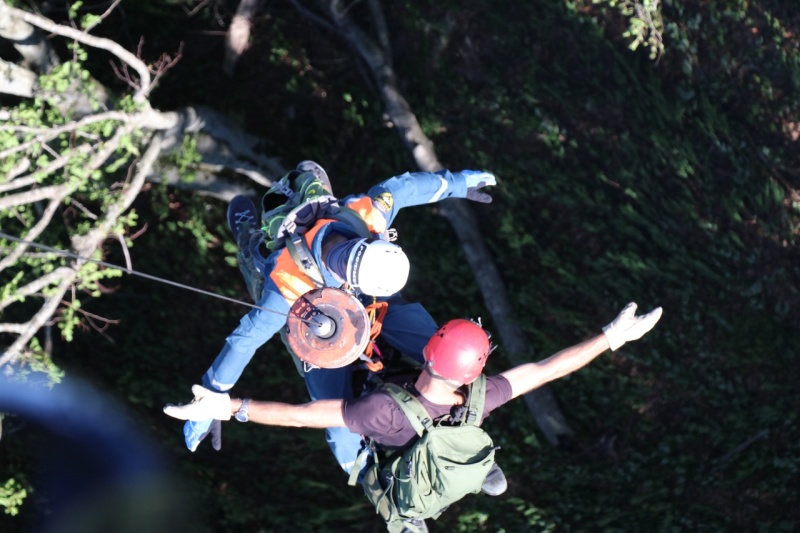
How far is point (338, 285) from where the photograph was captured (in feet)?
15.7

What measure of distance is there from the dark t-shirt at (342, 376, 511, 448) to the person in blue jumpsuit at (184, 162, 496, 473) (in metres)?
0.46

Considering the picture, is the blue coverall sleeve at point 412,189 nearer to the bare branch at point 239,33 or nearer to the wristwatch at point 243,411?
the wristwatch at point 243,411

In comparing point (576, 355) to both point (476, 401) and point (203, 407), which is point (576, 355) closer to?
point (476, 401)

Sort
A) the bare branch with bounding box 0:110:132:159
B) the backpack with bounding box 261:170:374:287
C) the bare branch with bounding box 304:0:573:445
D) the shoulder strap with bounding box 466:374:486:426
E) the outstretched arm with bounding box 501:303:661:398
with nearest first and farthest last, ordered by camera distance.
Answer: the shoulder strap with bounding box 466:374:486:426, the backpack with bounding box 261:170:374:287, the outstretched arm with bounding box 501:303:661:398, the bare branch with bounding box 0:110:132:159, the bare branch with bounding box 304:0:573:445

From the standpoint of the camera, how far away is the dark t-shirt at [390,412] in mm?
4707

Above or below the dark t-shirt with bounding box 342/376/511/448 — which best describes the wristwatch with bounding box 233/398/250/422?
above

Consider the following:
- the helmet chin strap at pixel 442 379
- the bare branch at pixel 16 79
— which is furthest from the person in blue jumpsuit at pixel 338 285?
the bare branch at pixel 16 79

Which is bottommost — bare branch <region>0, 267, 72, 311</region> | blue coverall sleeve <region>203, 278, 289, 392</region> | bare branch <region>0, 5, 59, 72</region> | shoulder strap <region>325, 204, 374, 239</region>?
blue coverall sleeve <region>203, 278, 289, 392</region>

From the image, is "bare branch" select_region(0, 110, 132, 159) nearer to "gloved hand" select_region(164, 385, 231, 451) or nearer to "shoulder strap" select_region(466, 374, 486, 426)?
"gloved hand" select_region(164, 385, 231, 451)

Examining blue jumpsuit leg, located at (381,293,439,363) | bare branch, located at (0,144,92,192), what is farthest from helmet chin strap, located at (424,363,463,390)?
bare branch, located at (0,144,92,192)

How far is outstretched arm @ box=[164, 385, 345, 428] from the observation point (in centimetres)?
478

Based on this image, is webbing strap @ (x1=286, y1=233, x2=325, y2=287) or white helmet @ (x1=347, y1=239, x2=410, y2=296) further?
webbing strap @ (x1=286, y1=233, x2=325, y2=287)

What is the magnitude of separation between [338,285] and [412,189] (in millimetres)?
953

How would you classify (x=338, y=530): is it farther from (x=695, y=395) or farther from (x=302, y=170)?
(x=302, y=170)
